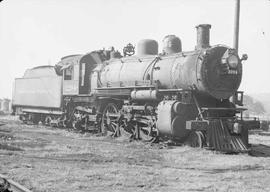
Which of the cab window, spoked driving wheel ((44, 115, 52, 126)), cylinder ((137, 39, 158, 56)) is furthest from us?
spoked driving wheel ((44, 115, 52, 126))

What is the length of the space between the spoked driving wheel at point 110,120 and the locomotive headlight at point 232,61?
181 inches

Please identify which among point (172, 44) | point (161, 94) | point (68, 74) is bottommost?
point (161, 94)

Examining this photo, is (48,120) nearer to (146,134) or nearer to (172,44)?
(146,134)

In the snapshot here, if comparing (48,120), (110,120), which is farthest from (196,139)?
(48,120)

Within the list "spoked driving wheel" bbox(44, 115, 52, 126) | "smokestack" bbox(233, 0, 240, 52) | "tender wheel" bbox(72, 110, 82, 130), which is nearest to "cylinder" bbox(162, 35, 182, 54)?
"tender wheel" bbox(72, 110, 82, 130)

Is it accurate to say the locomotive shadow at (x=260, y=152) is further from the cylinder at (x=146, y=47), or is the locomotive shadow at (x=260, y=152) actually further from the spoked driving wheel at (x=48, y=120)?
the spoked driving wheel at (x=48, y=120)

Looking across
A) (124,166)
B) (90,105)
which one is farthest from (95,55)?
(124,166)

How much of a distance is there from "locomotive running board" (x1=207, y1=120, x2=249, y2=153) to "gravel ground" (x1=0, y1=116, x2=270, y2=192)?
489mm

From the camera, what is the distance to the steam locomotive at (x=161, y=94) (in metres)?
11.1

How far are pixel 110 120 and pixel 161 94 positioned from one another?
321 cm

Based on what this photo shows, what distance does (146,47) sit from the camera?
14.8m

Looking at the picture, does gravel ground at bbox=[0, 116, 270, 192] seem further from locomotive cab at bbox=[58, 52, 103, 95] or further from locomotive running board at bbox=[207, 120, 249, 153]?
locomotive cab at bbox=[58, 52, 103, 95]

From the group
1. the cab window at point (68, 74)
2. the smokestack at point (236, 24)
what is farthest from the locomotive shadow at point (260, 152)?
the cab window at point (68, 74)

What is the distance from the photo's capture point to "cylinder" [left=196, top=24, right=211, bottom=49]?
1186 centimetres
